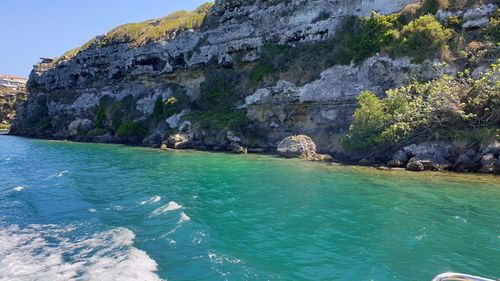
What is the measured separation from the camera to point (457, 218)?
595 inches

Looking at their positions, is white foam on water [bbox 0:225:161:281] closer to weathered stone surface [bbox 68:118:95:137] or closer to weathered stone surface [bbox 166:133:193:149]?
weathered stone surface [bbox 166:133:193:149]

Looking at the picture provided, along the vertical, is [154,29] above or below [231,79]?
above

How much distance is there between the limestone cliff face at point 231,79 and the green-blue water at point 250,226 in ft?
45.7

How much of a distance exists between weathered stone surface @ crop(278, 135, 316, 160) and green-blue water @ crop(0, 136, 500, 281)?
9.22m

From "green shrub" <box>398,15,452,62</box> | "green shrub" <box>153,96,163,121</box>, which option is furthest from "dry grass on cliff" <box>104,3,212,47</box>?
"green shrub" <box>398,15,452,62</box>

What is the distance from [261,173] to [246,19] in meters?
33.1

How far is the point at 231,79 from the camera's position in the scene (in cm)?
5238

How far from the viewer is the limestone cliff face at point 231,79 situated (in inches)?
1527

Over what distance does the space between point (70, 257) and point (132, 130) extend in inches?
1912

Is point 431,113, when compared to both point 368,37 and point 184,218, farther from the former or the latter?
point 184,218

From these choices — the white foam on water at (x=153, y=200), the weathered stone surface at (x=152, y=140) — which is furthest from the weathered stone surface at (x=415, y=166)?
the weathered stone surface at (x=152, y=140)

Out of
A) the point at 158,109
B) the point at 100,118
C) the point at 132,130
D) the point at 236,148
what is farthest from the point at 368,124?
the point at 100,118

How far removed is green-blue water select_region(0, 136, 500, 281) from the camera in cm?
1065

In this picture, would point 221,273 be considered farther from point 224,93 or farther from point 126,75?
point 126,75
